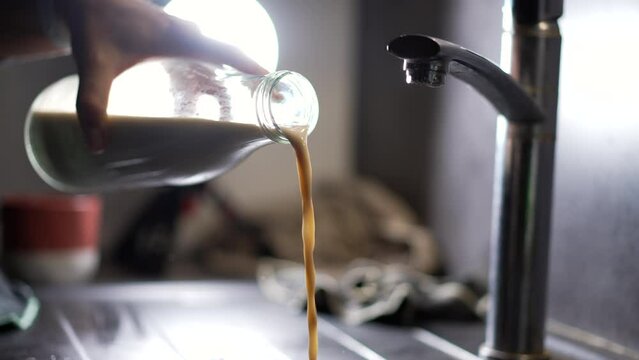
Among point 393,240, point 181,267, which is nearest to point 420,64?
point 393,240

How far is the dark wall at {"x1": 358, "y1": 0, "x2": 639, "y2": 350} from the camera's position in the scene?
82 centimetres

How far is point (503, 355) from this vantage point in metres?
0.77

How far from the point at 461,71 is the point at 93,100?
0.28 metres

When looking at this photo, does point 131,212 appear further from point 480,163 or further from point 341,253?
point 480,163

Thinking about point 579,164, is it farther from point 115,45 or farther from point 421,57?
point 115,45

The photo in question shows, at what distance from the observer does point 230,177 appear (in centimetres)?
149

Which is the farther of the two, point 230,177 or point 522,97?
point 230,177

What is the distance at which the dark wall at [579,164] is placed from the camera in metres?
0.82

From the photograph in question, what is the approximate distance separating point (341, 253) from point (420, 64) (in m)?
0.77

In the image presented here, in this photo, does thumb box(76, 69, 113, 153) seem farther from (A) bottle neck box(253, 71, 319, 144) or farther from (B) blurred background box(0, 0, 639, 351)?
(B) blurred background box(0, 0, 639, 351)

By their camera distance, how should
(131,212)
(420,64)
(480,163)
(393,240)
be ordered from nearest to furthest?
(420,64)
(480,163)
(393,240)
(131,212)

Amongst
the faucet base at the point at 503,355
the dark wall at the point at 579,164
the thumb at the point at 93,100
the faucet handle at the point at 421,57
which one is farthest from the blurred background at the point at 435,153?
the thumb at the point at 93,100

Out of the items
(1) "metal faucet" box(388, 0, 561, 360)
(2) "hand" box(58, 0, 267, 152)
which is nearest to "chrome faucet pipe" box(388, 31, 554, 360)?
(1) "metal faucet" box(388, 0, 561, 360)

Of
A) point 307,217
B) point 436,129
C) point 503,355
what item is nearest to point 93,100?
point 307,217
